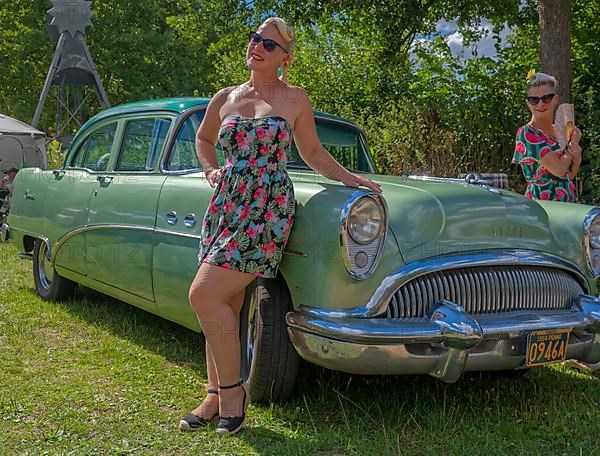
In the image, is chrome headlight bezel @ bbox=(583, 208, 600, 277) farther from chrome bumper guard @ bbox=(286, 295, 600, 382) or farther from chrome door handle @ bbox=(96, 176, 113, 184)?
chrome door handle @ bbox=(96, 176, 113, 184)

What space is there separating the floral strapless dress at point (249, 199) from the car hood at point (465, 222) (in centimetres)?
52

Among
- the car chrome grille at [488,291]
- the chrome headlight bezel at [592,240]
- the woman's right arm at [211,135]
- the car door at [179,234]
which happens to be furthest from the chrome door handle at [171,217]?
the chrome headlight bezel at [592,240]

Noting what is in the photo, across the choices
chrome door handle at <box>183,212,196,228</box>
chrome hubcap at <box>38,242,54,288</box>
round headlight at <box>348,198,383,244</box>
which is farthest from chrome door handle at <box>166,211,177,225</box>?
chrome hubcap at <box>38,242,54,288</box>

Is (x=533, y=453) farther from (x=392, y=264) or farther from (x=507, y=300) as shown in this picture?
(x=392, y=264)

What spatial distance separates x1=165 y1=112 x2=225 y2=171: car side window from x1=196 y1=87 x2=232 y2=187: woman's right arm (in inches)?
29.1

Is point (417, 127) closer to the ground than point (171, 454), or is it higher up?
higher up

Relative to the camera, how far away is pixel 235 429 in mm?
3102

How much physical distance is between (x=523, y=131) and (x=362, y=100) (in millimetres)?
5962

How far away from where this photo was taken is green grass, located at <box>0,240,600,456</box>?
3045mm

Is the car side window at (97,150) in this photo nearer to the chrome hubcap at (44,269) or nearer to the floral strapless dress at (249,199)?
the chrome hubcap at (44,269)

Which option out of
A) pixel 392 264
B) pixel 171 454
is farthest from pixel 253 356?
pixel 392 264

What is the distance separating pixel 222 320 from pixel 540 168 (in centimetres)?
238

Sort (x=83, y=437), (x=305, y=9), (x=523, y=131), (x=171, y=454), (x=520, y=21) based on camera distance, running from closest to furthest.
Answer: (x=171, y=454), (x=83, y=437), (x=523, y=131), (x=305, y=9), (x=520, y=21)

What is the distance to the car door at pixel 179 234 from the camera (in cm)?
371
